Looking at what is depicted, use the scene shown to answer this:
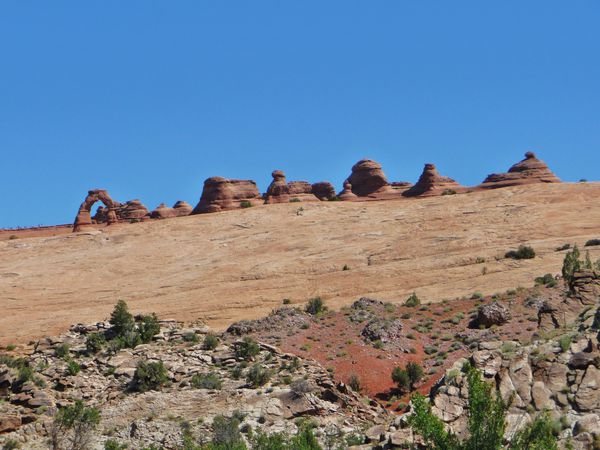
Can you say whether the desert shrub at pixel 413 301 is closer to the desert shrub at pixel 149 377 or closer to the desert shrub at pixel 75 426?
the desert shrub at pixel 149 377

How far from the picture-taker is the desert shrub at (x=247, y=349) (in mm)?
36312

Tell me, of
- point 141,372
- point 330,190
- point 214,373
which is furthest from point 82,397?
point 330,190

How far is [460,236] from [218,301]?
58.6ft

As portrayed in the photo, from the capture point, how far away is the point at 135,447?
29.9 m

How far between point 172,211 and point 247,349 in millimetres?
57568

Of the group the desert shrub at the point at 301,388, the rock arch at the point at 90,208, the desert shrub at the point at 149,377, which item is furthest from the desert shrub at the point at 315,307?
the rock arch at the point at 90,208

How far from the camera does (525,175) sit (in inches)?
3196

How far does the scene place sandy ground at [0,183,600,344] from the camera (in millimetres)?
52469

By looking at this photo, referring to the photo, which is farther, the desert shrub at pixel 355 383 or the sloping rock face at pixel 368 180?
the sloping rock face at pixel 368 180

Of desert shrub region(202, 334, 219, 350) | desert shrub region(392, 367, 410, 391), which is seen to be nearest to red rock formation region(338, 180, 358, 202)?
desert shrub region(202, 334, 219, 350)

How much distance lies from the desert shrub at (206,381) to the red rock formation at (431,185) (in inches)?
2021

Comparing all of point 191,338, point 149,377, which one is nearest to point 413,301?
point 191,338

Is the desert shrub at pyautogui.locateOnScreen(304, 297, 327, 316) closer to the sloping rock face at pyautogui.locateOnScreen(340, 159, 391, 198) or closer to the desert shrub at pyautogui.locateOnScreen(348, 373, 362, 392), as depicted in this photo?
the desert shrub at pyautogui.locateOnScreen(348, 373, 362, 392)

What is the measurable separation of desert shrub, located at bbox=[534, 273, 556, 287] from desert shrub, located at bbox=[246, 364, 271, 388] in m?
16.2
